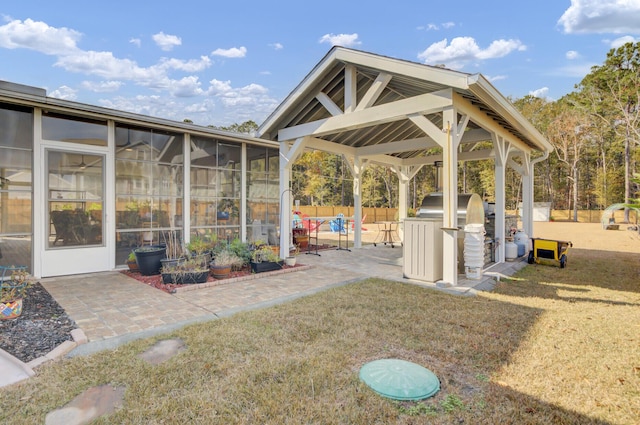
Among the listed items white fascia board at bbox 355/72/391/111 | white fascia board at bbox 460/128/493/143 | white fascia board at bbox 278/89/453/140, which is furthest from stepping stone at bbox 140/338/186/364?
white fascia board at bbox 460/128/493/143

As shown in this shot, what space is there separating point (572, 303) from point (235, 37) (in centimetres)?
1259

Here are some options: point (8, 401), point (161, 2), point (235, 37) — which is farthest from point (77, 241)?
point (235, 37)

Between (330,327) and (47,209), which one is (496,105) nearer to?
(330,327)

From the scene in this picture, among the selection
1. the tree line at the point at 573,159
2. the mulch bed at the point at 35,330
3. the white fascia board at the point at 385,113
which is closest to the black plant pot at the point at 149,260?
the mulch bed at the point at 35,330

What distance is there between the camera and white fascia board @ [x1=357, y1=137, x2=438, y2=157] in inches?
337

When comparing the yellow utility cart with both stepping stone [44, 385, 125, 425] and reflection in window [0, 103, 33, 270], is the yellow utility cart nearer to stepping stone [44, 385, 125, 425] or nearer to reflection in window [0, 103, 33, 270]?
stepping stone [44, 385, 125, 425]

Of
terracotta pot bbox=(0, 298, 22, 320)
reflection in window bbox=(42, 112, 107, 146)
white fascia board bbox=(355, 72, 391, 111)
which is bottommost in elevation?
terracotta pot bbox=(0, 298, 22, 320)

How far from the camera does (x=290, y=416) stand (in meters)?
2.00

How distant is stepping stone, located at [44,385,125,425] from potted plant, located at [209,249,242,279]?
11.3 ft

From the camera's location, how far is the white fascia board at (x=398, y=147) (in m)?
8.57

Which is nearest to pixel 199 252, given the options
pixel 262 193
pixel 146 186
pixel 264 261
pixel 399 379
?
pixel 264 261

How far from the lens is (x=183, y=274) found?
5.23m

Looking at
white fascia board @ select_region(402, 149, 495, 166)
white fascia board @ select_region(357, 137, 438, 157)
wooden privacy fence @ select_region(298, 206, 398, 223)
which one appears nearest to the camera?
white fascia board @ select_region(357, 137, 438, 157)

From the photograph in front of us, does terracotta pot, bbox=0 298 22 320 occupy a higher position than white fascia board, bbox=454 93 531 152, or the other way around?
white fascia board, bbox=454 93 531 152
